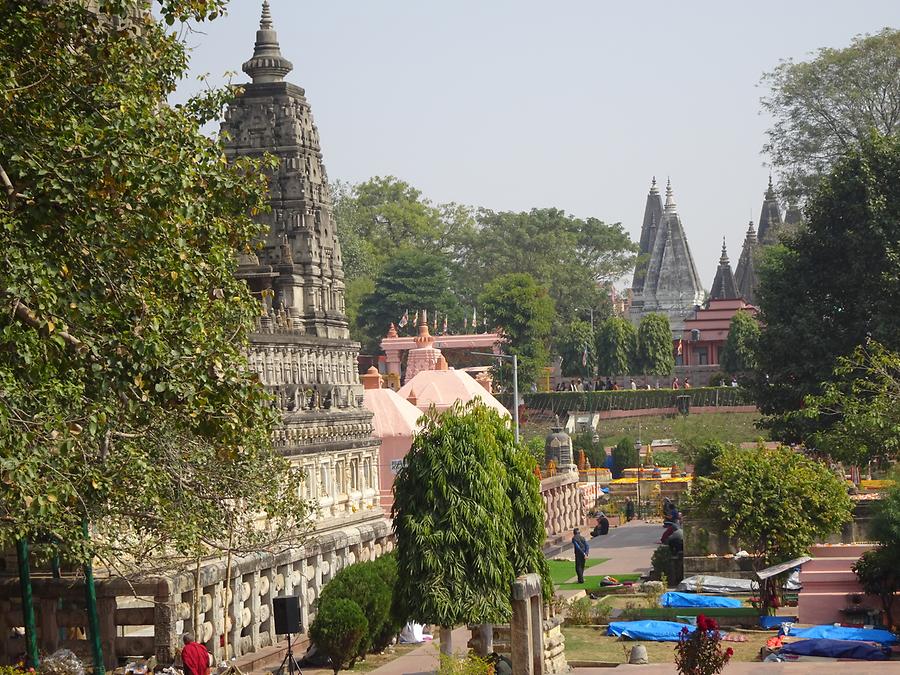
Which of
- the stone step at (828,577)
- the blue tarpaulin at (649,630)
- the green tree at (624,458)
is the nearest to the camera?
the blue tarpaulin at (649,630)

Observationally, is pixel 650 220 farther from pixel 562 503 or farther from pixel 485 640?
pixel 485 640

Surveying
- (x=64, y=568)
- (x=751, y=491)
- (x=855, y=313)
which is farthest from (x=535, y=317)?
(x=64, y=568)

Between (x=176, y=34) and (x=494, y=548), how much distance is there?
7.34m

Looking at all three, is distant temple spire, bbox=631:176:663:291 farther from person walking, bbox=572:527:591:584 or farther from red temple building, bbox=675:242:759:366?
person walking, bbox=572:527:591:584

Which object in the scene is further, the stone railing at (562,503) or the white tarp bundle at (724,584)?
the stone railing at (562,503)

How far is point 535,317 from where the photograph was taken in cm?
8075

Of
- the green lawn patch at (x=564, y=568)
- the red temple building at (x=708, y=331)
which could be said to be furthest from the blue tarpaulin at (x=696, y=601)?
the red temple building at (x=708, y=331)

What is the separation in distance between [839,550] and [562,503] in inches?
741

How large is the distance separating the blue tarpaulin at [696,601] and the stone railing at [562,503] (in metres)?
16.3

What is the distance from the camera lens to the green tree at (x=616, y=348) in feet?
276

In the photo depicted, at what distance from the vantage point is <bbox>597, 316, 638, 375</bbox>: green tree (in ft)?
276

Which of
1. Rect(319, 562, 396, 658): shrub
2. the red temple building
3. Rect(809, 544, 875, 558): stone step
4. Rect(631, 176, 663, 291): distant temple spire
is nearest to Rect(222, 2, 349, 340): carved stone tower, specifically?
Rect(319, 562, 396, 658): shrub

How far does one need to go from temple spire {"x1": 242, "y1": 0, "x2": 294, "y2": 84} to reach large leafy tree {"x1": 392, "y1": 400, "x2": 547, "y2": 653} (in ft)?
58.0

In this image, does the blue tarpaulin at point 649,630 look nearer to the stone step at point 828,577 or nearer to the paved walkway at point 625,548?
the stone step at point 828,577
